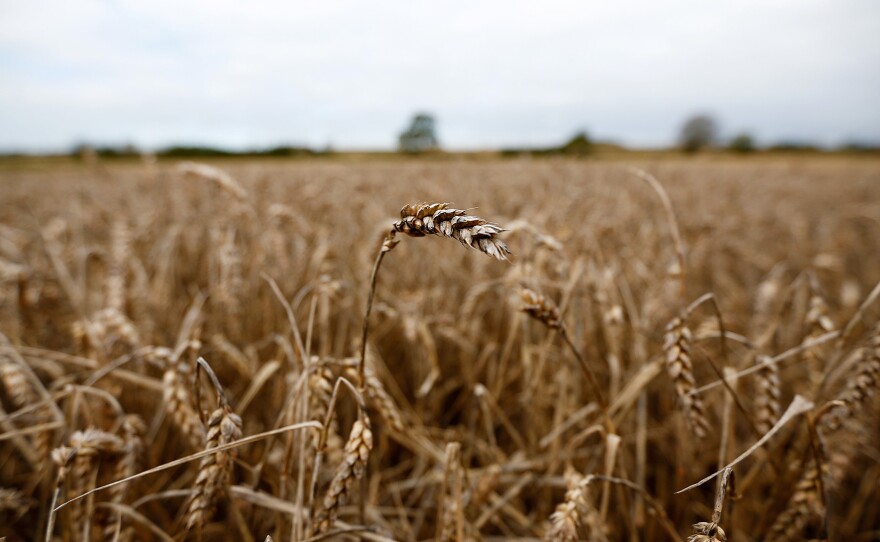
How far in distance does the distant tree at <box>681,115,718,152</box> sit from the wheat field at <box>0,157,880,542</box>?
75189 millimetres

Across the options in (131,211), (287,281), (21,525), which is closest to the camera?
(21,525)

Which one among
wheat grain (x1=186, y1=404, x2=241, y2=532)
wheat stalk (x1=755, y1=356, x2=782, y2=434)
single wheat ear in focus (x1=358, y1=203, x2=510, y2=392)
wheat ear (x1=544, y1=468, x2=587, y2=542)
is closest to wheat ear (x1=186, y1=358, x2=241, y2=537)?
wheat grain (x1=186, y1=404, x2=241, y2=532)

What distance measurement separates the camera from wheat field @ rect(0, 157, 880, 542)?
931mm

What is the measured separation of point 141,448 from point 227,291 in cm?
67

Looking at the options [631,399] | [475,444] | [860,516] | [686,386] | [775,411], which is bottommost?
[860,516]

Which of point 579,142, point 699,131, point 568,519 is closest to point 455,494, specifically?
point 568,519

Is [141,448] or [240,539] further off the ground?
[141,448]

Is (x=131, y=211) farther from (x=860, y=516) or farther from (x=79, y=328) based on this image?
(x=860, y=516)

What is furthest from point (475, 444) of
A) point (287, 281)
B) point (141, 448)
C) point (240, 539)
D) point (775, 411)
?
point (287, 281)

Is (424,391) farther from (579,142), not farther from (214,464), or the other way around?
(579,142)

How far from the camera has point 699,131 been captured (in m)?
70.4

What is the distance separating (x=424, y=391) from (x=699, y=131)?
8217 cm

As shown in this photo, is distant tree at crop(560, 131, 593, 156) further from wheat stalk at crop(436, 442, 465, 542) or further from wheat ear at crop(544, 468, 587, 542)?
wheat ear at crop(544, 468, 587, 542)

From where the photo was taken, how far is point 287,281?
2209mm
